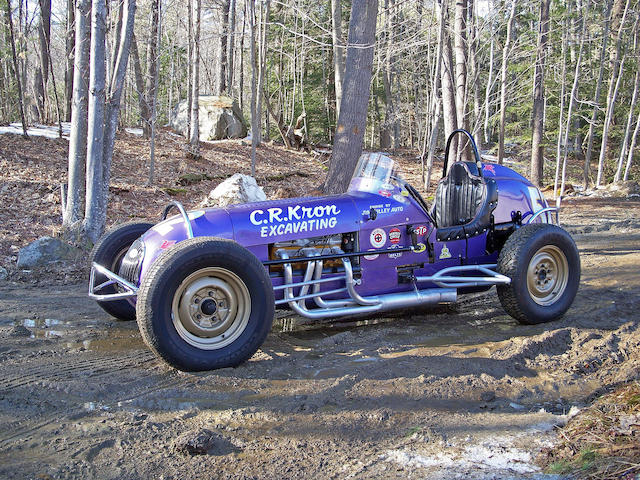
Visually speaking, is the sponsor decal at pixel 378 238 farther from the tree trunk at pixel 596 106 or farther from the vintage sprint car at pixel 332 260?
the tree trunk at pixel 596 106

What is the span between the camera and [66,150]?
1661 centimetres

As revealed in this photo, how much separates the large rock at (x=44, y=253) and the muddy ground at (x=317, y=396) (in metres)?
2.25

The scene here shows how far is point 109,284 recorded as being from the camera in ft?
19.1

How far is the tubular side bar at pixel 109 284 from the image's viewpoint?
16.0ft

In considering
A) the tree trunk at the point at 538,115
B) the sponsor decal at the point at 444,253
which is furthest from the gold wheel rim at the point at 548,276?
the tree trunk at the point at 538,115

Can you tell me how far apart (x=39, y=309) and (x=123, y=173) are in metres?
10.5

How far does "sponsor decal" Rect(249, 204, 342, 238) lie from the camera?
5.46 m

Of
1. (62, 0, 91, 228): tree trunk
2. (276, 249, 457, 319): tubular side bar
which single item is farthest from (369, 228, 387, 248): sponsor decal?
(62, 0, 91, 228): tree trunk

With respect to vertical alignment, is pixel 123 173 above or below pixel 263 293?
above

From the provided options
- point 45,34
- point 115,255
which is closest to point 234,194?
point 115,255

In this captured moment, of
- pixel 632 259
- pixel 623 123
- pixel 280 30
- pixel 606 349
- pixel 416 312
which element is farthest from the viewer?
pixel 280 30

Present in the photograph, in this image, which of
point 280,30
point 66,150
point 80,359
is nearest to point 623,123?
point 280,30

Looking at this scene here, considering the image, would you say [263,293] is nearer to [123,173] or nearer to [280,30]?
[123,173]

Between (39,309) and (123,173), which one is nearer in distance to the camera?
(39,309)
